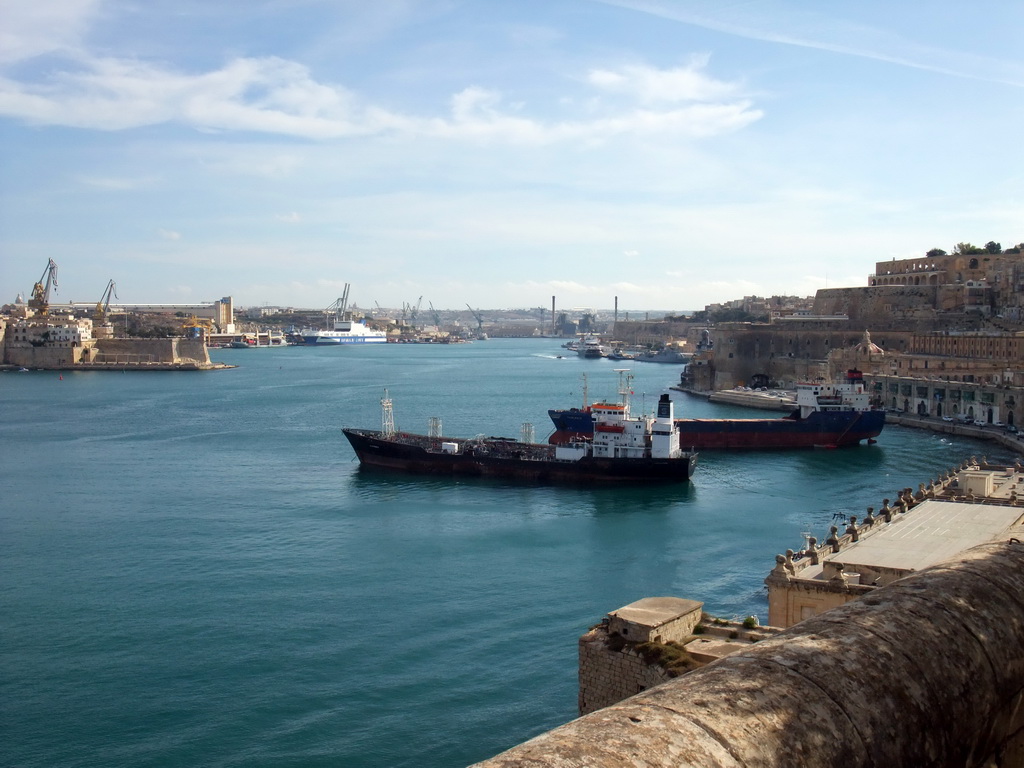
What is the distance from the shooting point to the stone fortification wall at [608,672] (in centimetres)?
527

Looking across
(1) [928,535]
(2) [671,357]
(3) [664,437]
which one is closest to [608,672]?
(1) [928,535]

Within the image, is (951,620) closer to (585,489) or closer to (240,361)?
(585,489)

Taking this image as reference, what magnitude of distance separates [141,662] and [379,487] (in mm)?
9336

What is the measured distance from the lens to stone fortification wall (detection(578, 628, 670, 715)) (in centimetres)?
527

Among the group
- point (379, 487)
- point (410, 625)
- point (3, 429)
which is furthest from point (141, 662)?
point (3, 429)

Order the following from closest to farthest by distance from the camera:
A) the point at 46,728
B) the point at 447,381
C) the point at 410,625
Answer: the point at 46,728
the point at 410,625
the point at 447,381

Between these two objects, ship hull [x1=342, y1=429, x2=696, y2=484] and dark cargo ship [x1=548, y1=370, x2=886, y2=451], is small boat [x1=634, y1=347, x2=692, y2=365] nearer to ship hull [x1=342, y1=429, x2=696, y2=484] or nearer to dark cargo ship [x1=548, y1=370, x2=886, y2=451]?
dark cargo ship [x1=548, y1=370, x2=886, y2=451]

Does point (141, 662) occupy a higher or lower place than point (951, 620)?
lower

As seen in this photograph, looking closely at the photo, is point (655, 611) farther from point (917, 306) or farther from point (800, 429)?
point (917, 306)

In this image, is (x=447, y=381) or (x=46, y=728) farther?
(x=447, y=381)

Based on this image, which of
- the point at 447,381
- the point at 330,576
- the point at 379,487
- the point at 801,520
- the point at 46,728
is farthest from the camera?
the point at 447,381

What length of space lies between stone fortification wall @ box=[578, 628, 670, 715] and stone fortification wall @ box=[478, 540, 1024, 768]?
2.72 metres

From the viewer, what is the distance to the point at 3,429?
27.1m

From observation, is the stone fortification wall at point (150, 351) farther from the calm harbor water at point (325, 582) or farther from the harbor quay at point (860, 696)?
the harbor quay at point (860, 696)
